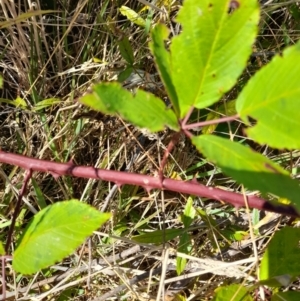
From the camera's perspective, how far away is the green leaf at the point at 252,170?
520 mm

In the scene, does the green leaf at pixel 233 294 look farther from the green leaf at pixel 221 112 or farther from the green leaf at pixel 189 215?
the green leaf at pixel 221 112

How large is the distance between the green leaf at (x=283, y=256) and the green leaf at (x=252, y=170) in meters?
0.39

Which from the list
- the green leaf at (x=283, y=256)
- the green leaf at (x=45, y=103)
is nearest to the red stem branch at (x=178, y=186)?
the green leaf at (x=283, y=256)

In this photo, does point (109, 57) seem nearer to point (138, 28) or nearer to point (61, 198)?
point (138, 28)

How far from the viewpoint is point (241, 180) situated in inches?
20.5

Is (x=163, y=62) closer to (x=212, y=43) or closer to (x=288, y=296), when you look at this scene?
(x=212, y=43)

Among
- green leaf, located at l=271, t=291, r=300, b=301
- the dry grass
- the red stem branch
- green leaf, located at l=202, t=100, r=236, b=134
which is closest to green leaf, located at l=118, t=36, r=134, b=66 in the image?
the dry grass

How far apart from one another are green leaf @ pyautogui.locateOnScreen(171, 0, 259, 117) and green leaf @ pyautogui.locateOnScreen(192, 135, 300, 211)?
0.09 metres

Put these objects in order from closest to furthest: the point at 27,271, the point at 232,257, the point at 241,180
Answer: the point at 241,180 → the point at 27,271 → the point at 232,257

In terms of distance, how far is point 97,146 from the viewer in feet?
4.46

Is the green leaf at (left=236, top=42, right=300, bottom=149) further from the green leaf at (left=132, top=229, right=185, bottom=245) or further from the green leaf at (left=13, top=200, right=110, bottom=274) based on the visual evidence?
the green leaf at (left=132, top=229, right=185, bottom=245)

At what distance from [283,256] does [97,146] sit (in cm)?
65

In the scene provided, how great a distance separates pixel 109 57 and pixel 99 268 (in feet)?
1.83

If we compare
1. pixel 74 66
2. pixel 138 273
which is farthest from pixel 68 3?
pixel 138 273
